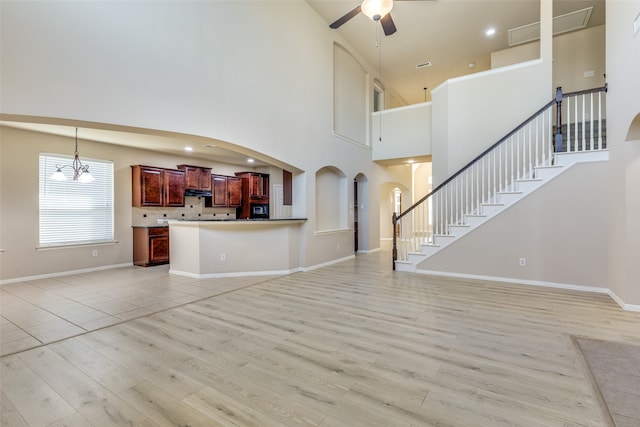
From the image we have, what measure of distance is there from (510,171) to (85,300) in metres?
7.38

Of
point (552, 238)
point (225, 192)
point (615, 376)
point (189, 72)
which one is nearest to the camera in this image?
point (615, 376)

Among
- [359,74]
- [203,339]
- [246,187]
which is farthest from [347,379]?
[359,74]

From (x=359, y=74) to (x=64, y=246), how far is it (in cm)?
830

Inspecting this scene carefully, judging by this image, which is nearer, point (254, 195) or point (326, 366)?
point (326, 366)

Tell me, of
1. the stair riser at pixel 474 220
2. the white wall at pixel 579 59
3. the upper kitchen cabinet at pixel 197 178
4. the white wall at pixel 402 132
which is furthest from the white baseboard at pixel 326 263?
the white wall at pixel 579 59

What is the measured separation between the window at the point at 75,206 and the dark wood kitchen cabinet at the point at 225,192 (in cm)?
240

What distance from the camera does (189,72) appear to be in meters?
4.03

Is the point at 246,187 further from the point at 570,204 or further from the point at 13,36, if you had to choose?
the point at 570,204

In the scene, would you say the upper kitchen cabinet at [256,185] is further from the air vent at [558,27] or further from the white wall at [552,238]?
the air vent at [558,27]

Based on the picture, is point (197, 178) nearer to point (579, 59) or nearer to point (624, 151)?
point (624, 151)

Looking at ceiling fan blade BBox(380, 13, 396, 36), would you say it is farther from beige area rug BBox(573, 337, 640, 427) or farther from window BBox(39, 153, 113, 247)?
window BBox(39, 153, 113, 247)

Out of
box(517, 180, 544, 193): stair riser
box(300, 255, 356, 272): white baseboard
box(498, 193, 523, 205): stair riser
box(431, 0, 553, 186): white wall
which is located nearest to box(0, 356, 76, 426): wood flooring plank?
box(300, 255, 356, 272): white baseboard

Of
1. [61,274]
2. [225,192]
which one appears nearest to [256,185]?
[225,192]

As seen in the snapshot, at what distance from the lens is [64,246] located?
583 centimetres
